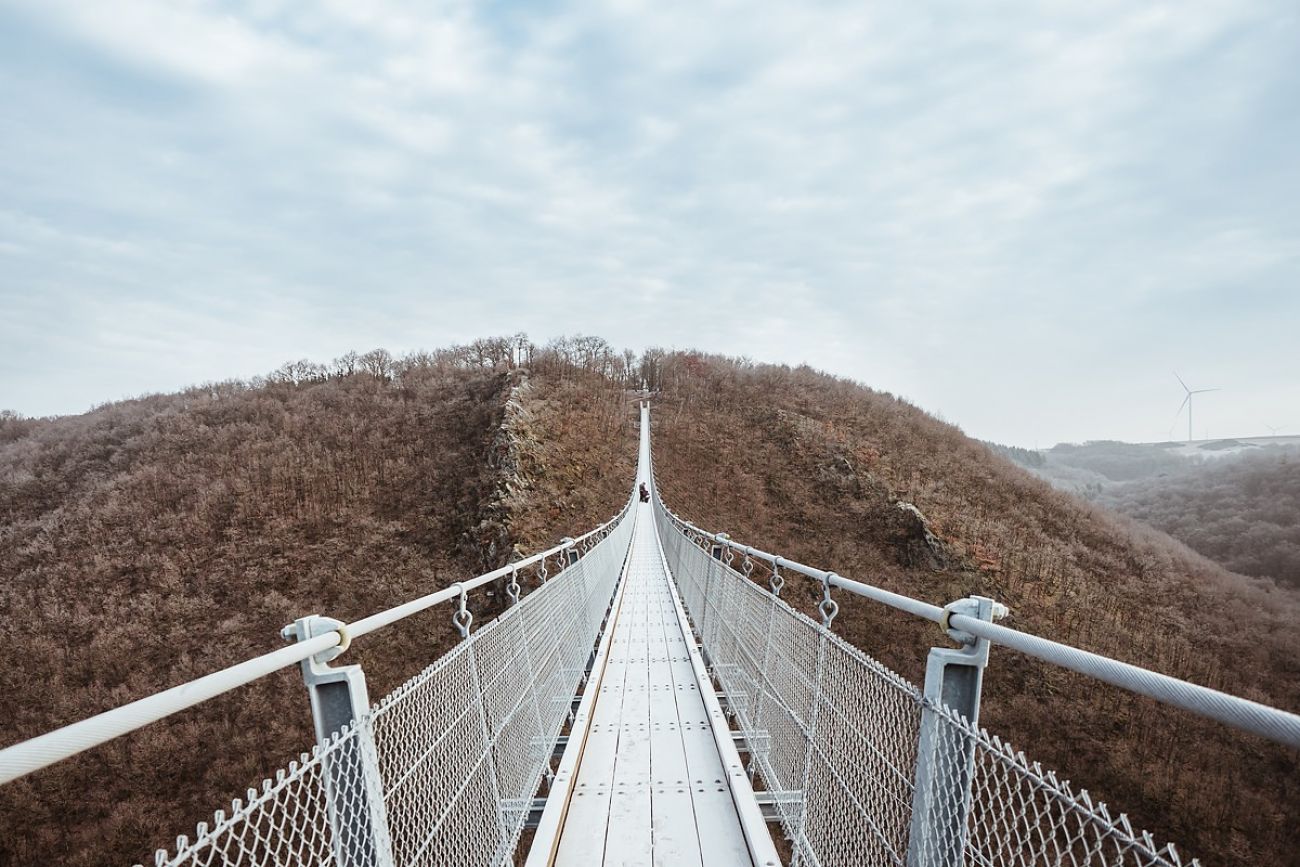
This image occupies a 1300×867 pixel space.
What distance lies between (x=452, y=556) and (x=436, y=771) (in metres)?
22.4

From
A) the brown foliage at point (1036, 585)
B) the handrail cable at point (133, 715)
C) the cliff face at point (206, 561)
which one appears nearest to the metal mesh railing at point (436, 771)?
the handrail cable at point (133, 715)

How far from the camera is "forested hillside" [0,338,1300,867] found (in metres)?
13.6

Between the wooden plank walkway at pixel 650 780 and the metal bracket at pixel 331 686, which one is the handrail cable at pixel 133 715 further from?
the wooden plank walkway at pixel 650 780

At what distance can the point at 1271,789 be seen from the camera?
13.3 meters

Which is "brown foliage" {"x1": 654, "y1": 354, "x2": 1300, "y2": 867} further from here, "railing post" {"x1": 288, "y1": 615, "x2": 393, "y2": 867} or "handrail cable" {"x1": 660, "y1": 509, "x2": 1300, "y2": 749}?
"railing post" {"x1": 288, "y1": 615, "x2": 393, "y2": 867}

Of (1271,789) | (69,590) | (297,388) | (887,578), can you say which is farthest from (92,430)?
(1271,789)

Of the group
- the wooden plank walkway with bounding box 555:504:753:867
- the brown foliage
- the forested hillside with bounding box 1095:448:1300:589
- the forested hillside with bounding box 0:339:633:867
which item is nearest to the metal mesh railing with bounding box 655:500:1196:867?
the wooden plank walkway with bounding box 555:504:753:867

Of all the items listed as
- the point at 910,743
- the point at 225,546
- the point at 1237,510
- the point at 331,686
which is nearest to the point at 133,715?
the point at 331,686

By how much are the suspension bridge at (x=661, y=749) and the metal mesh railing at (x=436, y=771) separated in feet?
0.04

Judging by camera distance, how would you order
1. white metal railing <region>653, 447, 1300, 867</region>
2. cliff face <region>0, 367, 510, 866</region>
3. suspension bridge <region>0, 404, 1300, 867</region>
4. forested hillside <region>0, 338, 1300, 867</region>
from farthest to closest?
forested hillside <region>0, 338, 1300, 867</region>
cliff face <region>0, 367, 510, 866</region>
suspension bridge <region>0, 404, 1300, 867</region>
white metal railing <region>653, 447, 1300, 867</region>

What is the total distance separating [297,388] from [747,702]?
42018mm

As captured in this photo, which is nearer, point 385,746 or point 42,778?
point 385,746

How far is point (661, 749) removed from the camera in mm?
4555

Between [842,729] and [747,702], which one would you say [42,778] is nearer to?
[747,702]
